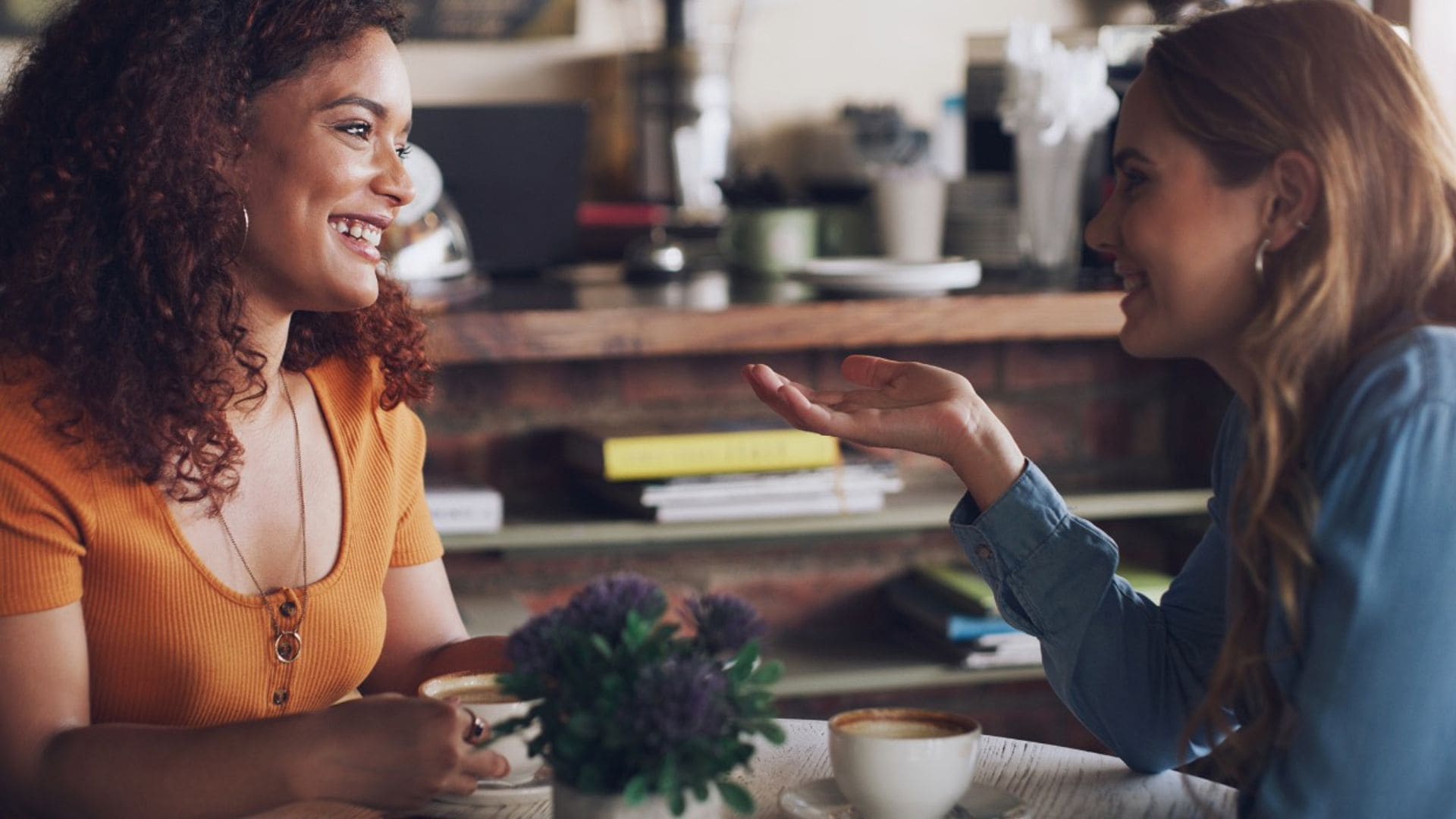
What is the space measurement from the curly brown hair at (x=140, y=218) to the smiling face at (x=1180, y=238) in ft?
2.23

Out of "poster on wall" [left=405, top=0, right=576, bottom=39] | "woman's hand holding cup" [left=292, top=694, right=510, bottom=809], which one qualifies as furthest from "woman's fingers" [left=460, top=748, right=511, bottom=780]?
"poster on wall" [left=405, top=0, right=576, bottom=39]

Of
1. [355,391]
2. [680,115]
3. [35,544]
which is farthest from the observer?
[680,115]

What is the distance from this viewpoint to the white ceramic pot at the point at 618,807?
2.73 ft

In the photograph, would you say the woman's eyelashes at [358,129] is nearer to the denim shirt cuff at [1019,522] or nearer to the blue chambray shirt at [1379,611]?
the denim shirt cuff at [1019,522]

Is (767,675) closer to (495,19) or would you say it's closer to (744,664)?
(744,664)

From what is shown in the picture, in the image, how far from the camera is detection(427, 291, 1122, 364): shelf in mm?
1962

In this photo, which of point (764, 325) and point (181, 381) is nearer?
point (181, 381)

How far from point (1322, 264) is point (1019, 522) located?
0.97 ft

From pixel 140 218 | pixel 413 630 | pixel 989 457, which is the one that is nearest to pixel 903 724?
pixel 989 457

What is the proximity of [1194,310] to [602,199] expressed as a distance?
2.11 metres

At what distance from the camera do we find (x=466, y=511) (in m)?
2.06

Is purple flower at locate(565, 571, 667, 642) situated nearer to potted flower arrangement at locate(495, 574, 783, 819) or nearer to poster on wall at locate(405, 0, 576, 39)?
potted flower arrangement at locate(495, 574, 783, 819)

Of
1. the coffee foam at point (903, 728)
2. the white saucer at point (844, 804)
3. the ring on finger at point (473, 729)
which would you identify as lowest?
the white saucer at point (844, 804)

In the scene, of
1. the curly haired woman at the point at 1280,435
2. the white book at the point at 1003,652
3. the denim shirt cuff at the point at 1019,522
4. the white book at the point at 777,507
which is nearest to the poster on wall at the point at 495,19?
the white book at the point at 777,507
